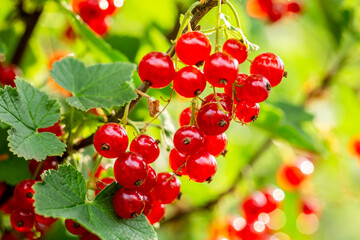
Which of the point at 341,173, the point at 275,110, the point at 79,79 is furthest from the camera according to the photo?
the point at 341,173

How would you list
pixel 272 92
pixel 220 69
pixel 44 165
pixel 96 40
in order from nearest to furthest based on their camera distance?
pixel 220 69 → pixel 44 165 → pixel 96 40 → pixel 272 92

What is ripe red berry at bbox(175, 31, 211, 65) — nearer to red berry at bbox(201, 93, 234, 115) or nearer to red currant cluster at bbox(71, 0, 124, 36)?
red berry at bbox(201, 93, 234, 115)

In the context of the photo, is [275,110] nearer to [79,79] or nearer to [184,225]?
[79,79]

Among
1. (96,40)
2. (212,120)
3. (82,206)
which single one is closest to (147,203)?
(82,206)

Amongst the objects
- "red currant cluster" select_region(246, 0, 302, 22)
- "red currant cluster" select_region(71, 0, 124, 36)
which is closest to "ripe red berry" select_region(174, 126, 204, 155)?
"red currant cluster" select_region(71, 0, 124, 36)

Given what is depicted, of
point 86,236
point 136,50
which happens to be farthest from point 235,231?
point 86,236

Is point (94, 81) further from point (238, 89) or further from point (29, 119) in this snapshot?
point (238, 89)
